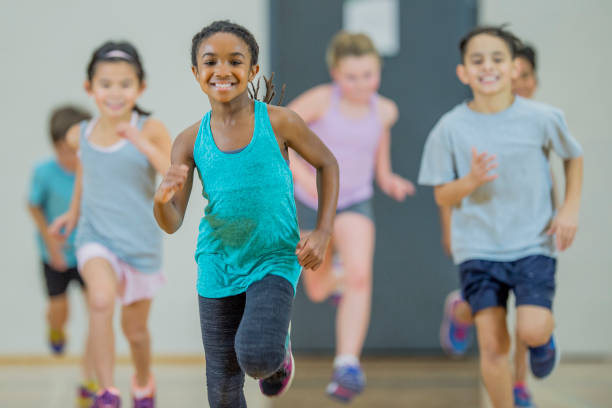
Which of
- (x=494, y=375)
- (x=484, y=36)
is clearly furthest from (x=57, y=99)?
(x=494, y=375)

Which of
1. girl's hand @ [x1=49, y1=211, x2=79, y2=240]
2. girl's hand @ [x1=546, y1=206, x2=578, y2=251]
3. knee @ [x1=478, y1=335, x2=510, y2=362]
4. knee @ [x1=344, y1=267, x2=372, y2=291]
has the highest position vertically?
girl's hand @ [x1=546, y1=206, x2=578, y2=251]

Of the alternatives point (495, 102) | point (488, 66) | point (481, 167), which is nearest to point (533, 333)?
point (481, 167)

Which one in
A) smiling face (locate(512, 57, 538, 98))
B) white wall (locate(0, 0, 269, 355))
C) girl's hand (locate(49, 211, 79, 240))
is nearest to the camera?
girl's hand (locate(49, 211, 79, 240))

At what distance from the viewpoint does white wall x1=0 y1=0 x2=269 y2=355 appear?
5.46 m

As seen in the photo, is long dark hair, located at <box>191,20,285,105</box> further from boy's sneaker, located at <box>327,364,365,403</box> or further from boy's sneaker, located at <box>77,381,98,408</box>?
boy's sneaker, located at <box>77,381,98,408</box>

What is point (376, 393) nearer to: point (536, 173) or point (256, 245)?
point (536, 173)

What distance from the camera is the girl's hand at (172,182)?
2.14 m

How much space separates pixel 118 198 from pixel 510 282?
155 cm

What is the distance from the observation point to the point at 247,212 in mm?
2357

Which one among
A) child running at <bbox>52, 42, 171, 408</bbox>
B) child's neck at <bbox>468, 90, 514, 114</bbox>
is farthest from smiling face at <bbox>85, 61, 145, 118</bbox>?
child's neck at <bbox>468, 90, 514, 114</bbox>

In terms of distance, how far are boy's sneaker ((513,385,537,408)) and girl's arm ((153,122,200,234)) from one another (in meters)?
2.18

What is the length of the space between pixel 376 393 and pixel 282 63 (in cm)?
230

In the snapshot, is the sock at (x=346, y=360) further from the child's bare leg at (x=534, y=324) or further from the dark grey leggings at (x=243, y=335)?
the dark grey leggings at (x=243, y=335)

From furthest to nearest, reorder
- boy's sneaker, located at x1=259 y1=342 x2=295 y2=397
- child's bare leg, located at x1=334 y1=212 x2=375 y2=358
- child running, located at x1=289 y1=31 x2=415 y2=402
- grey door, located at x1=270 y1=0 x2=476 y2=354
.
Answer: grey door, located at x1=270 y1=0 x2=476 y2=354 → child running, located at x1=289 y1=31 x2=415 y2=402 → child's bare leg, located at x1=334 y1=212 x2=375 y2=358 → boy's sneaker, located at x1=259 y1=342 x2=295 y2=397
